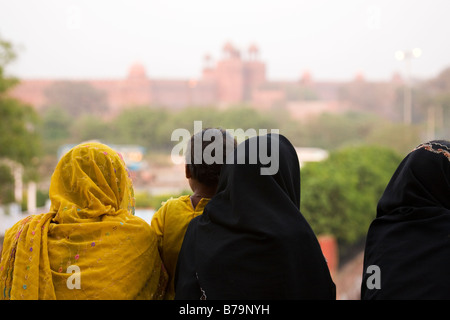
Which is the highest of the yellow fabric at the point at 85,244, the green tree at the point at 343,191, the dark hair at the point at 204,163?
the dark hair at the point at 204,163

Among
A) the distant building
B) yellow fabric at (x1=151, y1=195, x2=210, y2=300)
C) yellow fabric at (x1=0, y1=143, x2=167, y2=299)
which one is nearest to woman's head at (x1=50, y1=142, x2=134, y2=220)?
yellow fabric at (x1=0, y1=143, x2=167, y2=299)

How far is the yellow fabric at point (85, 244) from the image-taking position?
44.9 inches

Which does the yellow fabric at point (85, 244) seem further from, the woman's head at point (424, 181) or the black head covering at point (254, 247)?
the woman's head at point (424, 181)

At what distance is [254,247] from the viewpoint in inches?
41.5

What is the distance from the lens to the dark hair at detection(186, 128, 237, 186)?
4.14ft

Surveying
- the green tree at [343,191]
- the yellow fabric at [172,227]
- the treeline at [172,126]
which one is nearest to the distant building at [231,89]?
the treeline at [172,126]

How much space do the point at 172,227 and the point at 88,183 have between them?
248mm

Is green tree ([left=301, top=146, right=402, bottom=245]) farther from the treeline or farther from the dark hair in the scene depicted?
→ the treeline

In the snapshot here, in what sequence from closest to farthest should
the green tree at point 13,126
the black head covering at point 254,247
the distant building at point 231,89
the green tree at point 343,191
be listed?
the black head covering at point 254,247 → the green tree at point 13,126 → the green tree at point 343,191 → the distant building at point 231,89

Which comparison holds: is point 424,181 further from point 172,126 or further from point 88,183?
point 172,126

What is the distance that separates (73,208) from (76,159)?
121 mm

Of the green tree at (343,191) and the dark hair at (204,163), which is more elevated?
the dark hair at (204,163)

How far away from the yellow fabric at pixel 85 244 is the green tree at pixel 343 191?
22.1 feet

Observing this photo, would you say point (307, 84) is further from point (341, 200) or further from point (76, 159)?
point (76, 159)
